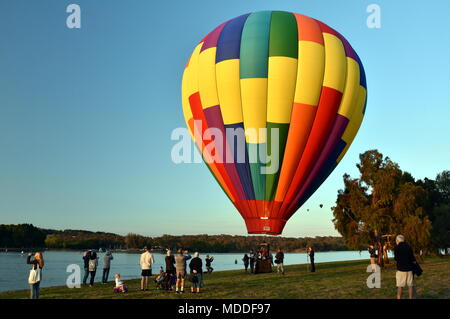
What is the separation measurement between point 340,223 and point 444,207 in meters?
18.1

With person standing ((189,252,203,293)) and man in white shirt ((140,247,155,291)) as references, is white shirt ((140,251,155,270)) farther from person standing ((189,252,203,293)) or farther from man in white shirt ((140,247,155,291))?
person standing ((189,252,203,293))

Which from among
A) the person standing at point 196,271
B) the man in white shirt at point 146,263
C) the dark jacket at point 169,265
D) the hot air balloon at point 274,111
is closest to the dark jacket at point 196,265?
the person standing at point 196,271

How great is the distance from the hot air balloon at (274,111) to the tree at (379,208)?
1072 cm

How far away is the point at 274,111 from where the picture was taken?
20453mm

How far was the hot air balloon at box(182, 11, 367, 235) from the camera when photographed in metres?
20.5

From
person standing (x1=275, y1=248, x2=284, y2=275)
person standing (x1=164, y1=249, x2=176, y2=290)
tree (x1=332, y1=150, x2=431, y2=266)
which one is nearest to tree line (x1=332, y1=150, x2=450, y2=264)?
tree (x1=332, y1=150, x2=431, y2=266)

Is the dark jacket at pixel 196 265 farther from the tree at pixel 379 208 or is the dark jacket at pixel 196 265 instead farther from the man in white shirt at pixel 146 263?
the tree at pixel 379 208

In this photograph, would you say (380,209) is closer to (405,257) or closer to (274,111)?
(274,111)

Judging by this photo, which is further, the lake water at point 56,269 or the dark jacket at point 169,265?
the lake water at point 56,269

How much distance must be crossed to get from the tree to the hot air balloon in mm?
10720

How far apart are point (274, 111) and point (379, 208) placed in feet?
50.4

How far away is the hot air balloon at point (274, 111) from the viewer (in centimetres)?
2052

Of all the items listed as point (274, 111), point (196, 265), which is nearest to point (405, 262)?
point (196, 265)

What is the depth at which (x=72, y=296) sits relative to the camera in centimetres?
1364
